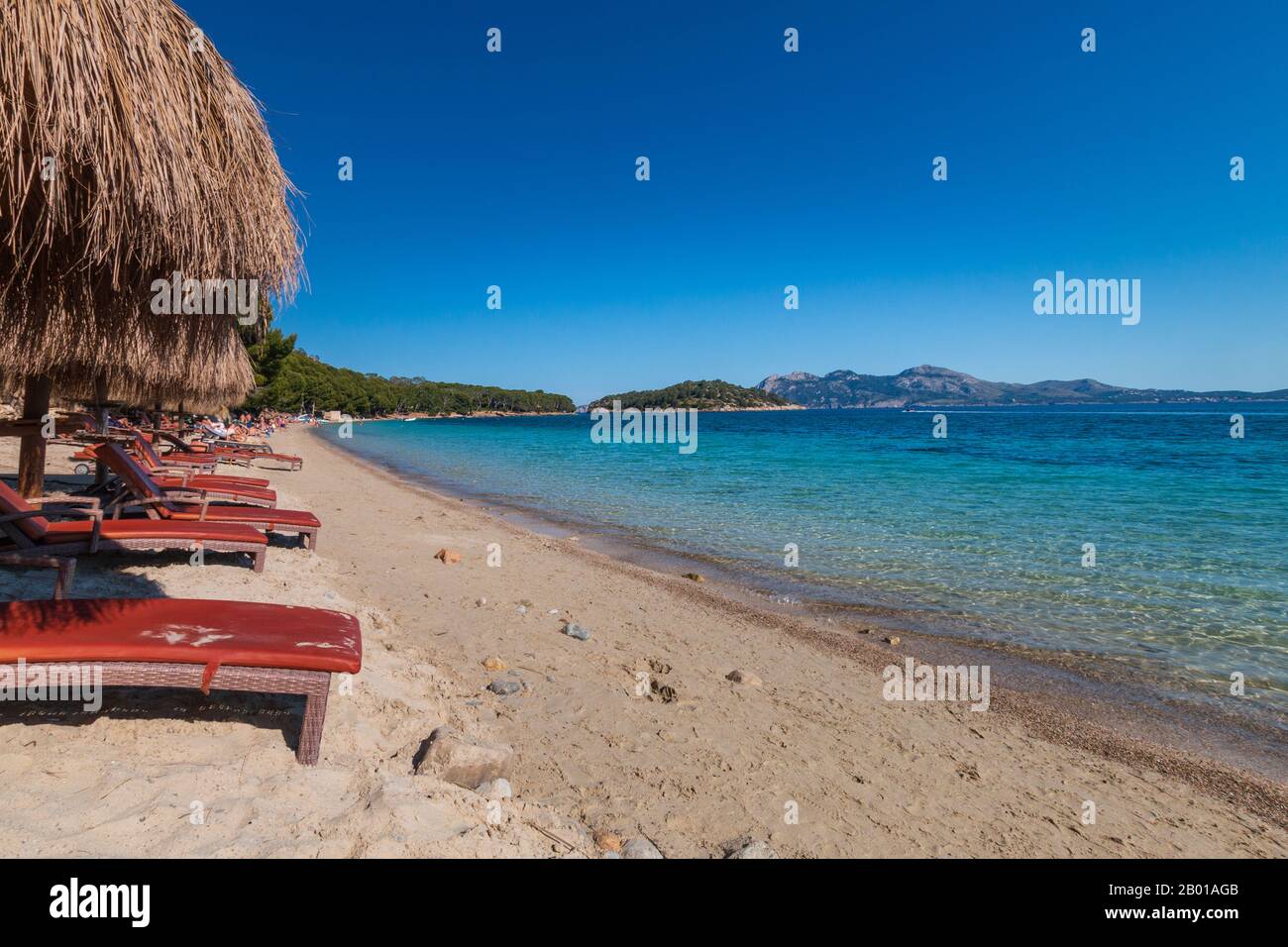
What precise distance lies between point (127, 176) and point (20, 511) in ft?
13.0

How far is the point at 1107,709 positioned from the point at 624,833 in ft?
14.7

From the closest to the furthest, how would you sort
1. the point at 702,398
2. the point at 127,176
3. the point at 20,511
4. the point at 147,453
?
1. the point at 127,176
2. the point at 20,511
3. the point at 147,453
4. the point at 702,398

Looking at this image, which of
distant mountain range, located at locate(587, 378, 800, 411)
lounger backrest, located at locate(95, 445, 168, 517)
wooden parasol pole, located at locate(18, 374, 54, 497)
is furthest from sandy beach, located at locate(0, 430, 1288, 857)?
distant mountain range, located at locate(587, 378, 800, 411)

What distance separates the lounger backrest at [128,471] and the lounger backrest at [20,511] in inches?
55.5

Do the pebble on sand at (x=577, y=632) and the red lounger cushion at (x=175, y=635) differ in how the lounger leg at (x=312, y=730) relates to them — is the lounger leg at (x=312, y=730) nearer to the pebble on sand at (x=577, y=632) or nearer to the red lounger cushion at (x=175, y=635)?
the red lounger cushion at (x=175, y=635)

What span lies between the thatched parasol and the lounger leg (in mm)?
2191

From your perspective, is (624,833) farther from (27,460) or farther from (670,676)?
(27,460)

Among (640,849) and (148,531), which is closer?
(640,849)

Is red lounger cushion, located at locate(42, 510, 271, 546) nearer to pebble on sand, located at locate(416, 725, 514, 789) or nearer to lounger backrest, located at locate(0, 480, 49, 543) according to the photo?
lounger backrest, located at locate(0, 480, 49, 543)

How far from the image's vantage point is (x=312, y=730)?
3105mm

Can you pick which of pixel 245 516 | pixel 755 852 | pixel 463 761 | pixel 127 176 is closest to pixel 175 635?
pixel 463 761

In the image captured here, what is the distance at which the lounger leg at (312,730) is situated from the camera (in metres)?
3.10

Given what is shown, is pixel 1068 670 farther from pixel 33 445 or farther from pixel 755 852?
pixel 33 445

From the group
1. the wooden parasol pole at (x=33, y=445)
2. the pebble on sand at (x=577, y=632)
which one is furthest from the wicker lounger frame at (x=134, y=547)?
the wooden parasol pole at (x=33, y=445)
